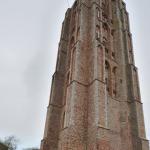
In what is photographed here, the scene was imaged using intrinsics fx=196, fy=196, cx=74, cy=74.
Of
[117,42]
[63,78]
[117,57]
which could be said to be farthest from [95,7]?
[63,78]

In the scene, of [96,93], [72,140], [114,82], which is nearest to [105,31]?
[114,82]

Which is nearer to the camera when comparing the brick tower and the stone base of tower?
the stone base of tower

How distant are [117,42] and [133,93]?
22.1 feet

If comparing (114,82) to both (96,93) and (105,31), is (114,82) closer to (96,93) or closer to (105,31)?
(96,93)

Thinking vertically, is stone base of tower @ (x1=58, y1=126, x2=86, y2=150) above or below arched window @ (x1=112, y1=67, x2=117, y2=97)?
below

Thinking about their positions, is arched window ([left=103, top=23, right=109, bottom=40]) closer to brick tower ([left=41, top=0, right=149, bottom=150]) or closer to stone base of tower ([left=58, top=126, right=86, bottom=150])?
brick tower ([left=41, top=0, right=149, bottom=150])

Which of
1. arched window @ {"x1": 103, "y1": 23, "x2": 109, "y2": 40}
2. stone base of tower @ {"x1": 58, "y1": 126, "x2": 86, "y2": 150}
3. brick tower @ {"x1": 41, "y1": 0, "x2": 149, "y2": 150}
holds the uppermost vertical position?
arched window @ {"x1": 103, "y1": 23, "x2": 109, "y2": 40}

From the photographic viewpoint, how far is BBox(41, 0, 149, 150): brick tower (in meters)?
13.4

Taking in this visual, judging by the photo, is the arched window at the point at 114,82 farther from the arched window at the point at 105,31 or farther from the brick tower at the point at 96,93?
the arched window at the point at 105,31

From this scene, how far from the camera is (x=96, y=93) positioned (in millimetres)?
14273

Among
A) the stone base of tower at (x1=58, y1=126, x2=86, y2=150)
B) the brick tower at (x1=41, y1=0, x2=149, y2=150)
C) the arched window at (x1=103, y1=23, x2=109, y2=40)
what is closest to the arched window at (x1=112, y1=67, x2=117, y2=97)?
the brick tower at (x1=41, y1=0, x2=149, y2=150)

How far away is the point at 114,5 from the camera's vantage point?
2623 centimetres

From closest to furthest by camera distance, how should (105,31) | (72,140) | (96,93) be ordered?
1. (72,140)
2. (96,93)
3. (105,31)

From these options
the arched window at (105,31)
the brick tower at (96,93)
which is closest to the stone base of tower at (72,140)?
the brick tower at (96,93)
